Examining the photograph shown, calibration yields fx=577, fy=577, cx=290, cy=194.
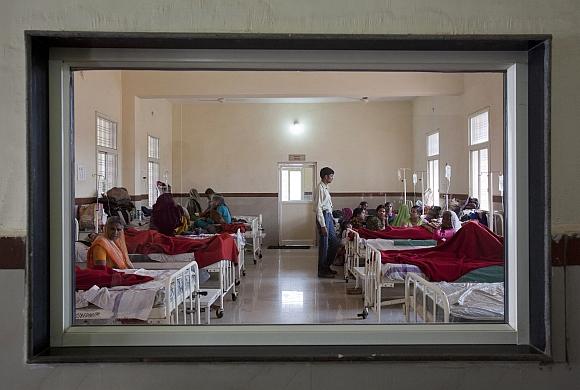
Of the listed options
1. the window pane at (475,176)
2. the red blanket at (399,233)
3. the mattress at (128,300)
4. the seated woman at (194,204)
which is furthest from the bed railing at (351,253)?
the mattress at (128,300)

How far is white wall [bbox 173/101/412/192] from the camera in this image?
5.34 meters

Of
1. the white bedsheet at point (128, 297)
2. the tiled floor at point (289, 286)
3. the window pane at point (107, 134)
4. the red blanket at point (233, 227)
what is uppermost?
the window pane at point (107, 134)

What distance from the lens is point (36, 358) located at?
168 cm

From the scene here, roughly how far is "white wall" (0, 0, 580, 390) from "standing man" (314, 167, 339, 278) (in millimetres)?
3637

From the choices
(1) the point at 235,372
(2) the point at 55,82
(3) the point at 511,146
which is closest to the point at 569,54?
(3) the point at 511,146

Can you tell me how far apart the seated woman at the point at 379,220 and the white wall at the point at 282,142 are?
22 cm

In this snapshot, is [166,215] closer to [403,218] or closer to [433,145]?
[403,218]

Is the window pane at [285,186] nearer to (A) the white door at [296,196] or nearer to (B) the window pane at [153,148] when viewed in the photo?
(A) the white door at [296,196]

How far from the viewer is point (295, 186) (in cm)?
543

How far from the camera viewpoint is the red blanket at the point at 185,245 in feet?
13.2

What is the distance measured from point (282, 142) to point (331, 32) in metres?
4.18

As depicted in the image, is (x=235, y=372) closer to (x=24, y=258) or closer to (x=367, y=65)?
(x=24, y=258)

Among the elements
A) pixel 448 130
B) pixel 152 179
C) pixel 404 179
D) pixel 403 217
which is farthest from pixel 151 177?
pixel 448 130

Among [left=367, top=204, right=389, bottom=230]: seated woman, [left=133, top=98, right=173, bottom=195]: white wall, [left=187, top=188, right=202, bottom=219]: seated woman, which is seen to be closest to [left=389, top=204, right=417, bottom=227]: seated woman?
[left=367, top=204, right=389, bottom=230]: seated woman
